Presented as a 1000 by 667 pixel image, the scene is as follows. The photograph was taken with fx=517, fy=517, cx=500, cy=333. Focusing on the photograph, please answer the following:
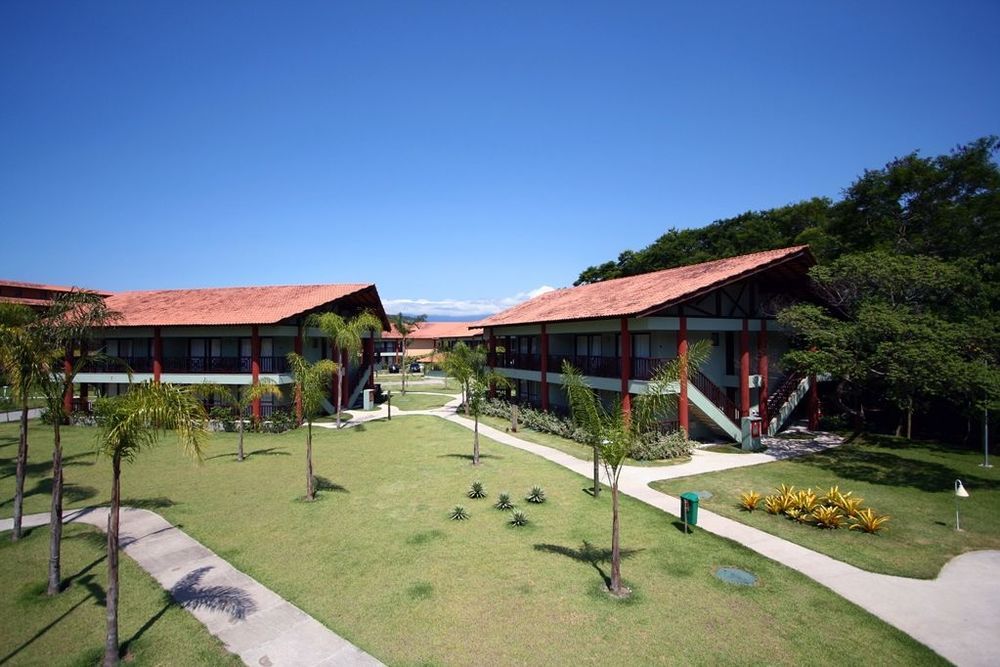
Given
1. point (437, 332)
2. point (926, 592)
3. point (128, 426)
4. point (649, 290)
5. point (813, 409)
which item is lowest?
point (926, 592)

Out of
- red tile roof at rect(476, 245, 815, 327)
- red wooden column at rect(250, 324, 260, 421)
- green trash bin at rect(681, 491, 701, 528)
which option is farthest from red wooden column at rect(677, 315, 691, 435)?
red wooden column at rect(250, 324, 260, 421)

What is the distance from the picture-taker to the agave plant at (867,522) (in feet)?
43.5

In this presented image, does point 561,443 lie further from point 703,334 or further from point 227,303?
point 227,303

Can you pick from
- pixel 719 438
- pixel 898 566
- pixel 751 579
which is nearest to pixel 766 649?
pixel 751 579

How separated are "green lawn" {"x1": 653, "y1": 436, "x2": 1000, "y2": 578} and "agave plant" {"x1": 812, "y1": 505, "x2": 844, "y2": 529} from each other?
0.24 meters

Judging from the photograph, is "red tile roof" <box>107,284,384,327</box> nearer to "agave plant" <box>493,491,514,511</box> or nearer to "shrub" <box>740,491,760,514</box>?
"agave plant" <box>493,491,514,511</box>

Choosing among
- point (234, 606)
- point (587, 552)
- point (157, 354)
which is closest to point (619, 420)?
point (587, 552)

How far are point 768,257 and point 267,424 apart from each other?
27026mm

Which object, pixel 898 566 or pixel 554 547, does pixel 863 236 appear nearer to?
pixel 898 566

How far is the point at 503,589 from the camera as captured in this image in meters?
10.3

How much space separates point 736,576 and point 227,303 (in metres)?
32.1

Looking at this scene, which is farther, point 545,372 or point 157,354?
point 157,354

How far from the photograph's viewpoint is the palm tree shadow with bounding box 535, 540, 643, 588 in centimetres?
1164

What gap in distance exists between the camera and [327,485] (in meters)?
17.8
